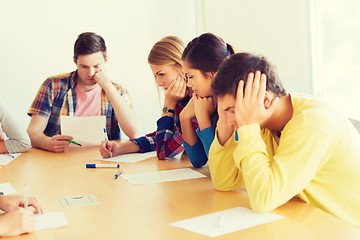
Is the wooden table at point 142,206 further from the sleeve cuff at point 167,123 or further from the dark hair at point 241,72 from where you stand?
the dark hair at point 241,72

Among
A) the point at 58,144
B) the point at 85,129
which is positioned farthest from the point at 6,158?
the point at 85,129

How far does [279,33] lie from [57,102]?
1.85 m

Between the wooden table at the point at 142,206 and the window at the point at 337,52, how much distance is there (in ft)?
5.53

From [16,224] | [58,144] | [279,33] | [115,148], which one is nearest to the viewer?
[16,224]

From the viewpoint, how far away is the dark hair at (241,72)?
127cm

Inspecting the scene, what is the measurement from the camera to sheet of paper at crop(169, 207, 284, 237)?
1094mm

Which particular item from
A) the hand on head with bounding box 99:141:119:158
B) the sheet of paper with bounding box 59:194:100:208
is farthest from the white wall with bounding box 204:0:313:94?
the sheet of paper with bounding box 59:194:100:208

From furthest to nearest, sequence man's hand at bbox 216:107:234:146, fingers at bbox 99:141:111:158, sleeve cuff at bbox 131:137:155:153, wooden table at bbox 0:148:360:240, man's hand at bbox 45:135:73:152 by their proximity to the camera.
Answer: man's hand at bbox 45:135:73:152
sleeve cuff at bbox 131:137:155:153
fingers at bbox 99:141:111:158
man's hand at bbox 216:107:234:146
wooden table at bbox 0:148:360:240

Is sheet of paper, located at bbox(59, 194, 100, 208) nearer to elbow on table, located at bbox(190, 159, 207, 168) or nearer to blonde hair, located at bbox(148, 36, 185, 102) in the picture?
elbow on table, located at bbox(190, 159, 207, 168)

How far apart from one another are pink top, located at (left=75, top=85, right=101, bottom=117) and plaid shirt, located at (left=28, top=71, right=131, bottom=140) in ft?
0.09

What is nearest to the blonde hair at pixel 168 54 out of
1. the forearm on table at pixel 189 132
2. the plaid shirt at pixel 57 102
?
the forearm on table at pixel 189 132

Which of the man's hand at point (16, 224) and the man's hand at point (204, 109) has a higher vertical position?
the man's hand at point (204, 109)

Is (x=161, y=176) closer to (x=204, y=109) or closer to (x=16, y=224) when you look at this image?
(x=204, y=109)

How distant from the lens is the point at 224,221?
116 cm
